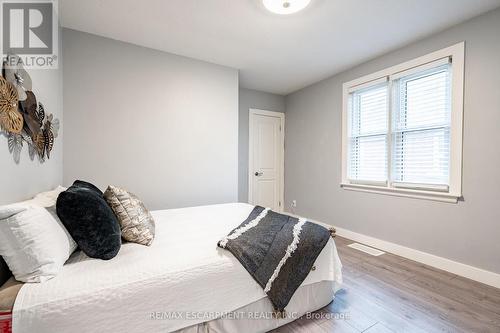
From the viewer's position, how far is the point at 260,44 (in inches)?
108

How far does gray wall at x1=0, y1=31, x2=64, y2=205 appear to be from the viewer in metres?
1.24

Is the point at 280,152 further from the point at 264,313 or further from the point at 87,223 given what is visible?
the point at 87,223

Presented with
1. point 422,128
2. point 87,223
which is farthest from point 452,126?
point 87,223

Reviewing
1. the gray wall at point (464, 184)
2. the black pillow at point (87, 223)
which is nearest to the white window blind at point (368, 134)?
the gray wall at point (464, 184)

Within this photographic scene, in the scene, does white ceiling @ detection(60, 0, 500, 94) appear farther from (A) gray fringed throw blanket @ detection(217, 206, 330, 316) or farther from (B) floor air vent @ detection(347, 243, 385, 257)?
(B) floor air vent @ detection(347, 243, 385, 257)

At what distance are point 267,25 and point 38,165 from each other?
2.45 m

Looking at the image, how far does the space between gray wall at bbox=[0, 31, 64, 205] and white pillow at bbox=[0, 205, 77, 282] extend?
0.28 meters

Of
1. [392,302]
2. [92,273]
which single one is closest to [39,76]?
[92,273]

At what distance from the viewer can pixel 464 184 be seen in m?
2.27

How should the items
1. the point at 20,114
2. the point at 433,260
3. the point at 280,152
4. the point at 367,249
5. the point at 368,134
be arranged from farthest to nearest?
the point at 280,152 → the point at 368,134 → the point at 367,249 → the point at 433,260 → the point at 20,114

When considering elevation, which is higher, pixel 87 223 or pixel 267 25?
pixel 267 25

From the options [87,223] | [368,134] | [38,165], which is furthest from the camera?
[368,134]

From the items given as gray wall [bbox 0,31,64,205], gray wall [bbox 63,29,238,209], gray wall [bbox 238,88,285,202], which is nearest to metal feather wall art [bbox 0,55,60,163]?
gray wall [bbox 0,31,64,205]

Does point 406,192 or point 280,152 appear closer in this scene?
point 406,192
